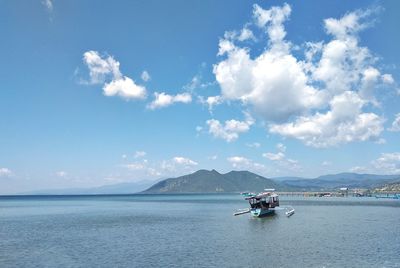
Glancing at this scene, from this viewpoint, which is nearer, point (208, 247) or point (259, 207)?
point (208, 247)

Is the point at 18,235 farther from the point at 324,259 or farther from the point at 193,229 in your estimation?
the point at 324,259

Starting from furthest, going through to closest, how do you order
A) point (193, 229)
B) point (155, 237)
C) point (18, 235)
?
point (193, 229) < point (18, 235) < point (155, 237)

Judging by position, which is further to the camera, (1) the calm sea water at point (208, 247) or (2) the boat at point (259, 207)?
(2) the boat at point (259, 207)

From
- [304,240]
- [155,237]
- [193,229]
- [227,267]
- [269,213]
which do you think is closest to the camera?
[227,267]

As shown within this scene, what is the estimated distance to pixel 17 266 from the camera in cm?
4581

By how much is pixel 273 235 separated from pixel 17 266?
4378cm

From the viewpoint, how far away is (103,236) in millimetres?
72688

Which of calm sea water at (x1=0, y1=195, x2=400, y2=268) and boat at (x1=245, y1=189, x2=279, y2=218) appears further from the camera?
boat at (x1=245, y1=189, x2=279, y2=218)

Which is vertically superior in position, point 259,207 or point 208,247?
point 259,207

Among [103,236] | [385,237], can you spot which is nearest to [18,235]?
[103,236]

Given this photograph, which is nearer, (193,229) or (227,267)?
(227,267)

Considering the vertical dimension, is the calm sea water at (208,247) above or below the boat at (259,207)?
below

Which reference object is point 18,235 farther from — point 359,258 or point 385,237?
point 385,237

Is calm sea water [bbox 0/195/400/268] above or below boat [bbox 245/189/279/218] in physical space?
below
